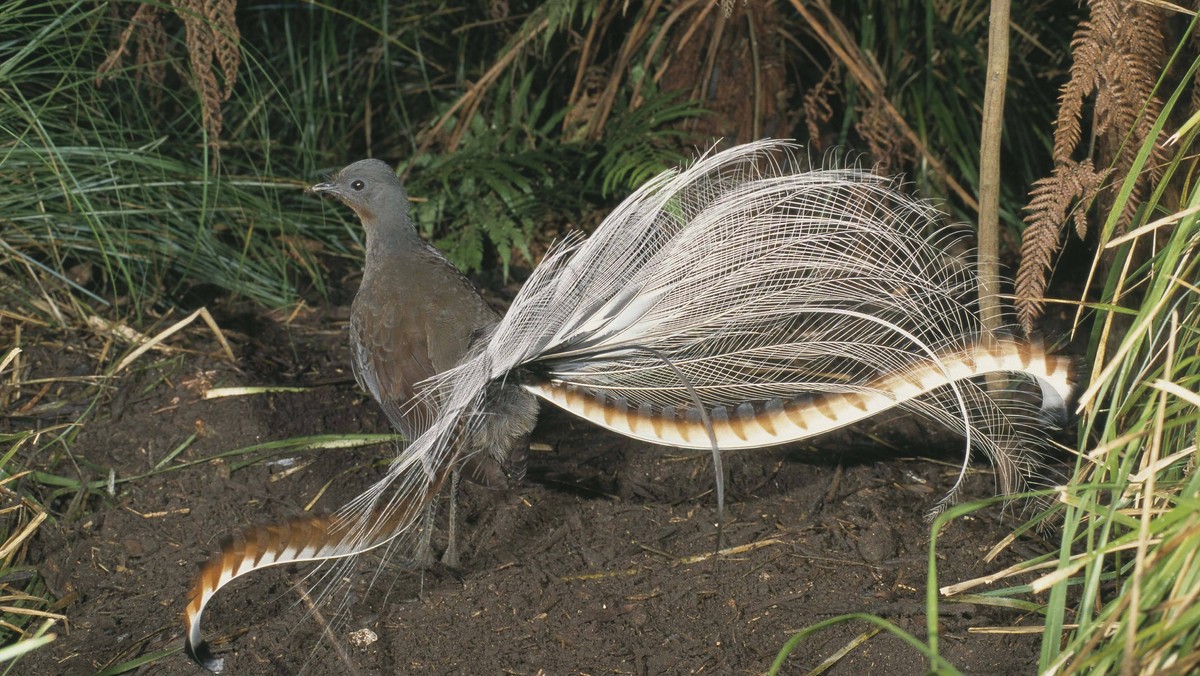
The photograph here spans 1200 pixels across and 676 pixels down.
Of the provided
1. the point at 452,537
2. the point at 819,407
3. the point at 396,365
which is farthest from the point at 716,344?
the point at 396,365

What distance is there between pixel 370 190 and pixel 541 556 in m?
1.48

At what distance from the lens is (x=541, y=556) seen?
321 centimetres

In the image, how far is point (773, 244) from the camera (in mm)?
2902

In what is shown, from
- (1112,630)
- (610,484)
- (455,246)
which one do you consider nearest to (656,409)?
(610,484)

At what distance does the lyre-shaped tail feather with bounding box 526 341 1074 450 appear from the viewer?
255 centimetres

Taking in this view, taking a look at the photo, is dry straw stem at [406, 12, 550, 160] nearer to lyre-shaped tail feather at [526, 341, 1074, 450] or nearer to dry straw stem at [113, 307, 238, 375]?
dry straw stem at [113, 307, 238, 375]

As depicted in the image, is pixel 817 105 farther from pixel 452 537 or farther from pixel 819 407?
pixel 452 537

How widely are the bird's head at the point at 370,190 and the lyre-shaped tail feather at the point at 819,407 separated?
143 cm

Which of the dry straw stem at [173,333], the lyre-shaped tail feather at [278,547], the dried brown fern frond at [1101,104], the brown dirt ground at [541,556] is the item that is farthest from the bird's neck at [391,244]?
the dried brown fern frond at [1101,104]

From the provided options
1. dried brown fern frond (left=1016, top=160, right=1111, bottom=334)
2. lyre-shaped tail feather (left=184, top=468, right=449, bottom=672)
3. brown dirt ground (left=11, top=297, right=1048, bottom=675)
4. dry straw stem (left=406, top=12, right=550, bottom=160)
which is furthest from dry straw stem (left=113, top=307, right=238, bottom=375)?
dried brown fern frond (left=1016, top=160, right=1111, bottom=334)

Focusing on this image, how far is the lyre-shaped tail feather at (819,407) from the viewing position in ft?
8.38

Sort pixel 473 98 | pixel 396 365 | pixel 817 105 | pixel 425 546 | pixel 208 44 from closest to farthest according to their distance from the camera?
Answer: 1. pixel 425 546
2. pixel 396 365
3. pixel 208 44
4. pixel 817 105
5. pixel 473 98

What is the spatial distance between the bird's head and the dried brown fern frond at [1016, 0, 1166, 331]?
6.96 ft

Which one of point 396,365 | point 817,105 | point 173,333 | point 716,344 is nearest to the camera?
point 716,344
